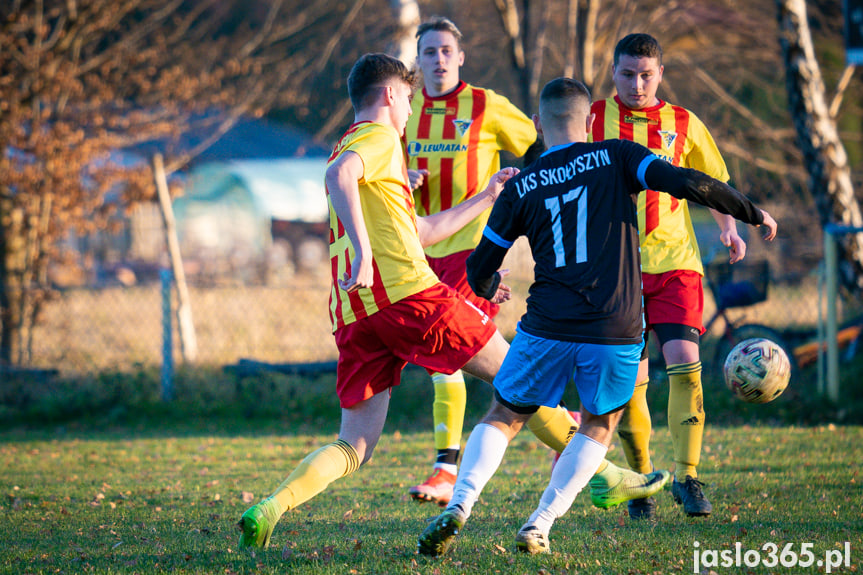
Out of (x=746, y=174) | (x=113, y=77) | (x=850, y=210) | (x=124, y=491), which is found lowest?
(x=124, y=491)

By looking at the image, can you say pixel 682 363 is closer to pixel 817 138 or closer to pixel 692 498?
pixel 692 498

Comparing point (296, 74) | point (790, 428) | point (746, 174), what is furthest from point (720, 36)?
point (790, 428)

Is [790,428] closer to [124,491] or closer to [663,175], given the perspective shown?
[663,175]

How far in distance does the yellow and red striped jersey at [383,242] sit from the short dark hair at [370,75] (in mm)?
145

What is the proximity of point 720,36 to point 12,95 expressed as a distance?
11280mm

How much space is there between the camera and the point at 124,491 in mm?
5578

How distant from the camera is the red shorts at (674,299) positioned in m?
4.50

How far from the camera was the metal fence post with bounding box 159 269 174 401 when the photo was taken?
30.4ft

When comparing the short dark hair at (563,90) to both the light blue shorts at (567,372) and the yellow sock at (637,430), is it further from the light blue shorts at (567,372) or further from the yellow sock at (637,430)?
the yellow sock at (637,430)

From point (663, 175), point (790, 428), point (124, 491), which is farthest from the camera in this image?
point (790, 428)

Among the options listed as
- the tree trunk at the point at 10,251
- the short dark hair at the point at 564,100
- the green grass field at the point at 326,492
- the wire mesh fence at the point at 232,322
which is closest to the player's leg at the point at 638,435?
the green grass field at the point at 326,492

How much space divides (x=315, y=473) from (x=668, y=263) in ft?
7.20

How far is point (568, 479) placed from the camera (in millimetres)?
3557

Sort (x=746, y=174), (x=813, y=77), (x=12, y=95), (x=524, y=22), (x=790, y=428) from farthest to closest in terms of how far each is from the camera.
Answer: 1. (x=746, y=174)
2. (x=524, y=22)
3. (x=12, y=95)
4. (x=813, y=77)
5. (x=790, y=428)
